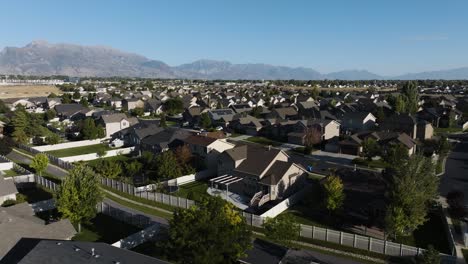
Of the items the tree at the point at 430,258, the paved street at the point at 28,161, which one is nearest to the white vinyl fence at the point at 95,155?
the paved street at the point at 28,161

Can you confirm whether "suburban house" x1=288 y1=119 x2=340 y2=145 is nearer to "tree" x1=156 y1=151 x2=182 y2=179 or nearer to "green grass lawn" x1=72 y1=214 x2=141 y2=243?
"tree" x1=156 y1=151 x2=182 y2=179

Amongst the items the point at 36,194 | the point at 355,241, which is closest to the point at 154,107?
the point at 36,194

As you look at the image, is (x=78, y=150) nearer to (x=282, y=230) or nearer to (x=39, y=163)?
(x=39, y=163)

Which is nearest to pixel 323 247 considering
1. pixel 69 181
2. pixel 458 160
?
pixel 69 181

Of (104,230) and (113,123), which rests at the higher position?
(113,123)

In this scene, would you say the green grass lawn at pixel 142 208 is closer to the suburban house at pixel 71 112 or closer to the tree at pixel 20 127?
the tree at pixel 20 127
